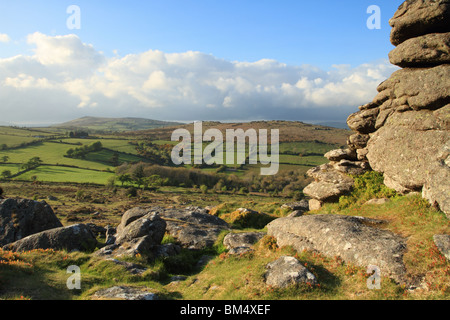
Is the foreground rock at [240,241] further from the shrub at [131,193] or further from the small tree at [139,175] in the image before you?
the small tree at [139,175]

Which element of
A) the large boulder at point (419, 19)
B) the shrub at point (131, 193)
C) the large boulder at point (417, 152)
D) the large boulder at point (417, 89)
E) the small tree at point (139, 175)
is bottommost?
the shrub at point (131, 193)

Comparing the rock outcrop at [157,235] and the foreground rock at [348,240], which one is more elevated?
the foreground rock at [348,240]

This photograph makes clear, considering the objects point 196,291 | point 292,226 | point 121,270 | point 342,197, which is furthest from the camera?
point 342,197

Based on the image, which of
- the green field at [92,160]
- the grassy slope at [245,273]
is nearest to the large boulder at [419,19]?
the grassy slope at [245,273]

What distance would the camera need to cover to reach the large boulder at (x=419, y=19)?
19703mm

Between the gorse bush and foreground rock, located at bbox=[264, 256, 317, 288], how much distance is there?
38.9 ft

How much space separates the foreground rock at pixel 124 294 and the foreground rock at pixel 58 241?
7.93 metres

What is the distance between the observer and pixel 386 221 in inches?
647

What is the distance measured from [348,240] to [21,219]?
23614 millimetres

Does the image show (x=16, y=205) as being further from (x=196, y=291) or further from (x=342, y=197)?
(x=342, y=197)

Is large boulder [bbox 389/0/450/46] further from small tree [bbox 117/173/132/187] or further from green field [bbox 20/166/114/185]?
green field [bbox 20/166/114/185]

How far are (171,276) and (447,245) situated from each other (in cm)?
1365

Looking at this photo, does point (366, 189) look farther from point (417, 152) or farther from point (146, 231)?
point (146, 231)

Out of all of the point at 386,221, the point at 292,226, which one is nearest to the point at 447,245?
the point at 386,221
